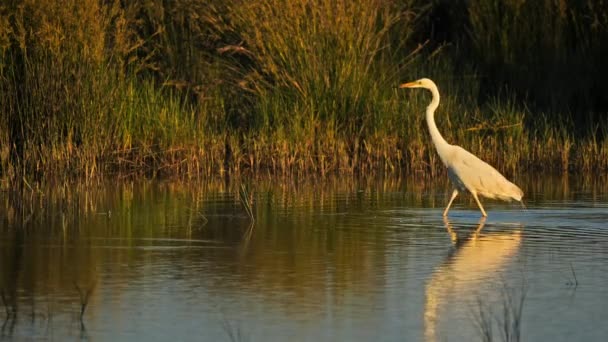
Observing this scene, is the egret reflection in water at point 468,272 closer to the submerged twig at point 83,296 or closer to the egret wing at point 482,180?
the egret wing at point 482,180

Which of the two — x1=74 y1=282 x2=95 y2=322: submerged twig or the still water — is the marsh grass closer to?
the still water

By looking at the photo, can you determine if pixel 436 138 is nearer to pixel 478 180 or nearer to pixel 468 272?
pixel 478 180

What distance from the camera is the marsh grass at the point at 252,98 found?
13.1 metres

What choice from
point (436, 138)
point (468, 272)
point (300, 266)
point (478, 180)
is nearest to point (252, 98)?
point (436, 138)

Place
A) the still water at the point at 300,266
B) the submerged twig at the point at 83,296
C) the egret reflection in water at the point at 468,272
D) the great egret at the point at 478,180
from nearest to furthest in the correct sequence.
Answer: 1. the still water at the point at 300,266
2. the submerged twig at the point at 83,296
3. the egret reflection in water at the point at 468,272
4. the great egret at the point at 478,180

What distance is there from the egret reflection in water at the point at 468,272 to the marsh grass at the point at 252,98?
14.4ft

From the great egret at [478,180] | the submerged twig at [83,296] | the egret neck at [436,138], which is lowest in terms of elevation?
the submerged twig at [83,296]

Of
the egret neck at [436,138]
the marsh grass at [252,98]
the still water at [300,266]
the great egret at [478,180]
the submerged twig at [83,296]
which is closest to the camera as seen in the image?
the still water at [300,266]

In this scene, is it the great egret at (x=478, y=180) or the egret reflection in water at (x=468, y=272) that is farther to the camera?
the great egret at (x=478, y=180)

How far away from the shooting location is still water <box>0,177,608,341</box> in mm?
6328

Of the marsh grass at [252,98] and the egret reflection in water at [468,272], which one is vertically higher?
the marsh grass at [252,98]

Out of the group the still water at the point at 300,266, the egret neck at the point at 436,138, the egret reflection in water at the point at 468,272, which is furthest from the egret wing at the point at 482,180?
the egret reflection in water at the point at 468,272

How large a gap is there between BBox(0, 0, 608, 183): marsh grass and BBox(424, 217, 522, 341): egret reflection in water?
439 cm

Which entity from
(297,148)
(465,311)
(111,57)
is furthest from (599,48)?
(465,311)
